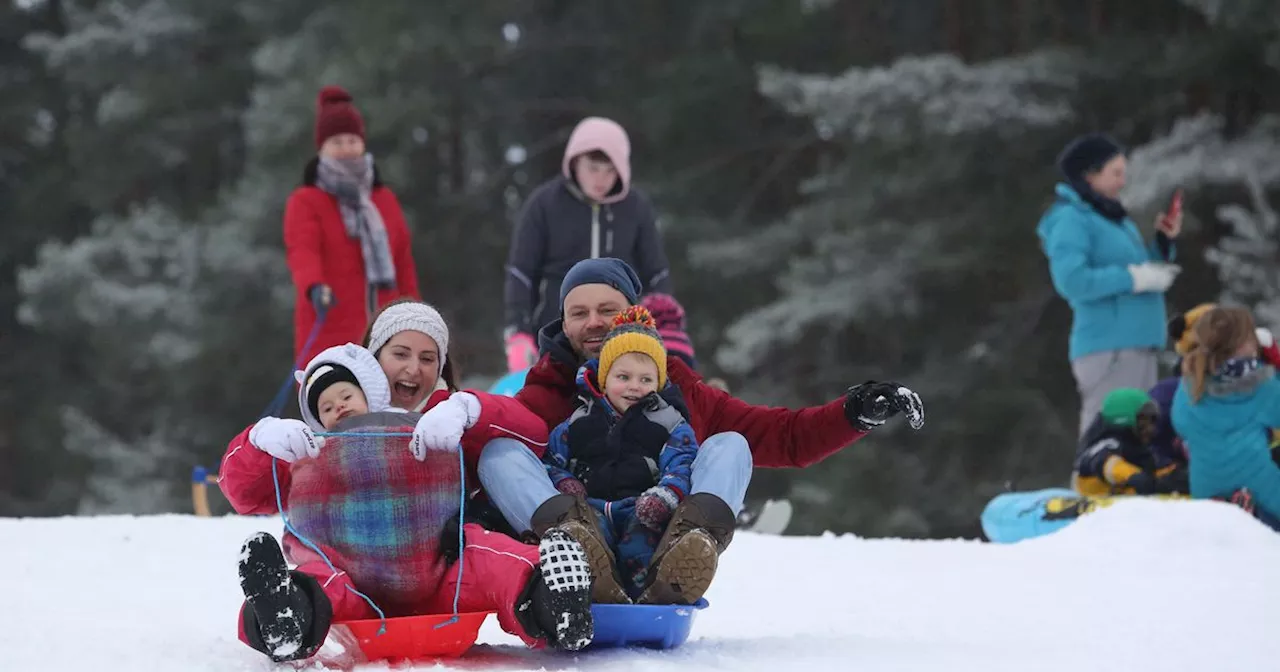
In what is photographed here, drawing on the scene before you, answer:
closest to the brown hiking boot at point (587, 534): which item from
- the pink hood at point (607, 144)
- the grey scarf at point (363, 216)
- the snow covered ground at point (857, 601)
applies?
the snow covered ground at point (857, 601)

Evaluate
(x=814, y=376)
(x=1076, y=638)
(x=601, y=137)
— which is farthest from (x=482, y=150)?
(x=1076, y=638)

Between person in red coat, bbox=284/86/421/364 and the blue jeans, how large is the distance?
3.21 m

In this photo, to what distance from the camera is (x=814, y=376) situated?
14.1 meters

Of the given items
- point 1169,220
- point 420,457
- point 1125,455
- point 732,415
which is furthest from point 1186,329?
point 420,457

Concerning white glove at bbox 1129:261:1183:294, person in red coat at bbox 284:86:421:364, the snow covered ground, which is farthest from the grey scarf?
white glove at bbox 1129:261:1183:294

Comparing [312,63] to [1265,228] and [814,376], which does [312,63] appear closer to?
[814,376]

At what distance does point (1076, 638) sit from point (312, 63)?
11886 millimetres

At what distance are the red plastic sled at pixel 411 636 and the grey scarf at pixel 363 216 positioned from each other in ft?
11.6

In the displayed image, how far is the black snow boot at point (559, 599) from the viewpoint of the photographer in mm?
2918

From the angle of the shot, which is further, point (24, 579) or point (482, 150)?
point (482, 150)

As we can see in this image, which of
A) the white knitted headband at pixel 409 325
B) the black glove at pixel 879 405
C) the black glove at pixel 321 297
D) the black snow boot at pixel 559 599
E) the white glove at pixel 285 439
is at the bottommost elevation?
the black snow boot at pixel 559 599

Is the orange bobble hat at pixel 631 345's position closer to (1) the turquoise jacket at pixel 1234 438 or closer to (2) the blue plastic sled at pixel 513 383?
(2) the blue plastic sled at pixel 513 383

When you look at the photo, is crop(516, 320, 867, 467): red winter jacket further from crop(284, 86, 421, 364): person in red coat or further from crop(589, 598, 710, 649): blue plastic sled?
crop(284, 86, 421, 364): person in red coat

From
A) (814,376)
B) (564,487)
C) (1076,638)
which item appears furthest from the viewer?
(814,376)
